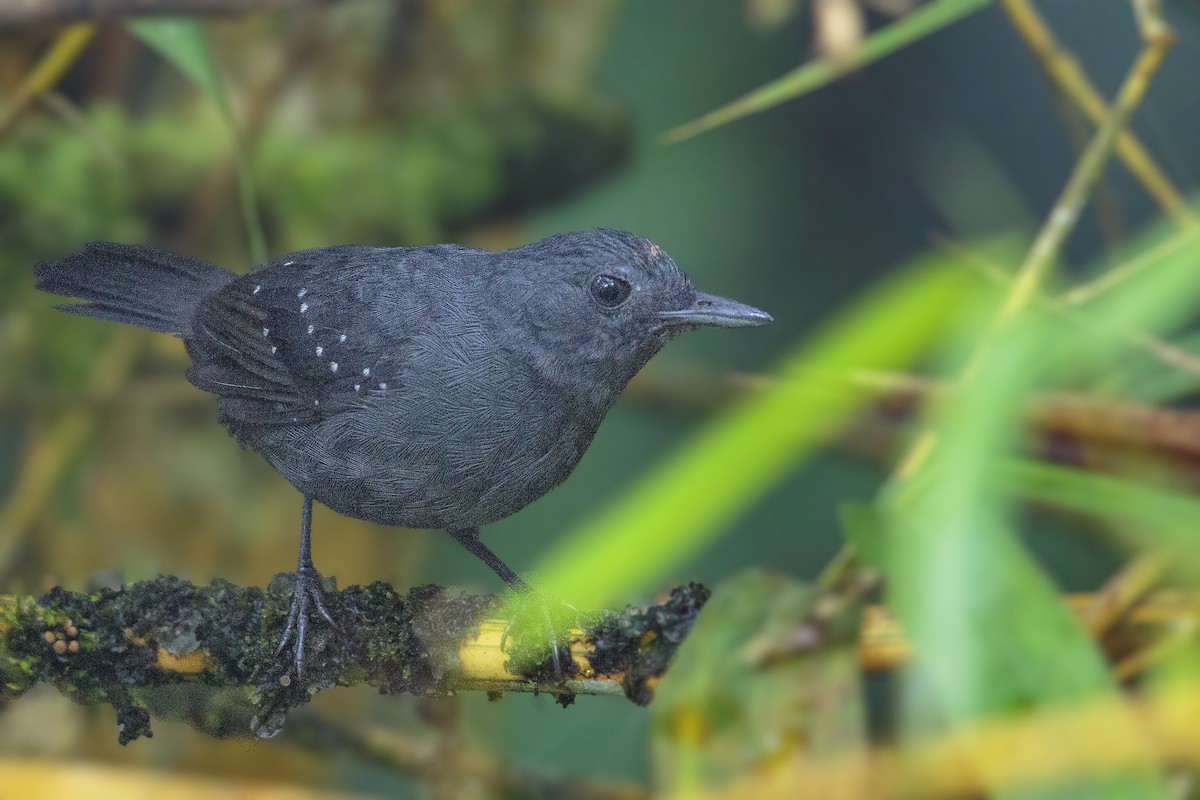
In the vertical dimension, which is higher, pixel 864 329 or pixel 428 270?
pixel 864 329

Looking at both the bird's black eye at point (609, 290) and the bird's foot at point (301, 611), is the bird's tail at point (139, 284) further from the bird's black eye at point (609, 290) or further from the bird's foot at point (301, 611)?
the bird's black eye at point (609, 290)

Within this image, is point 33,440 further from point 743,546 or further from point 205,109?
point 743,546

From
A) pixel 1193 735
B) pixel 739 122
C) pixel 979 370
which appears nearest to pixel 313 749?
pixel 979 370

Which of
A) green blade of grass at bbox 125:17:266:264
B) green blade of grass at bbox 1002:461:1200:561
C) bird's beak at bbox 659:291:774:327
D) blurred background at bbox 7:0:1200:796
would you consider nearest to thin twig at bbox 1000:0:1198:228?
blurred background at bbox 7:0:1200:796

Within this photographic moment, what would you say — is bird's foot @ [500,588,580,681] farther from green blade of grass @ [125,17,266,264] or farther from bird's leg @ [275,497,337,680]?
green blade of grass @ [125,17,266,264]

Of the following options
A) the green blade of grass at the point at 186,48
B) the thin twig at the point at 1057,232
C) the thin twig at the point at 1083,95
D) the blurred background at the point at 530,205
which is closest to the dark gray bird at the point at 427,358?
the green blade of grass at the point at 186,48

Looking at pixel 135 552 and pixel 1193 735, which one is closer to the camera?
pixel 1193 735
